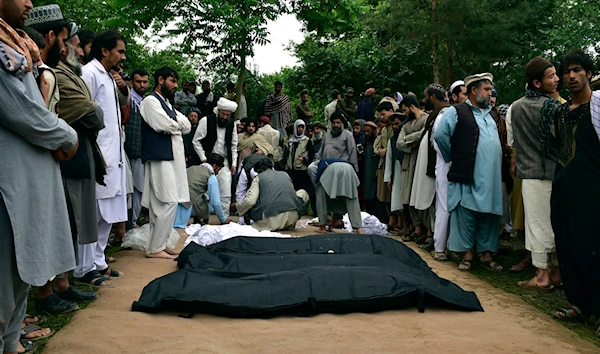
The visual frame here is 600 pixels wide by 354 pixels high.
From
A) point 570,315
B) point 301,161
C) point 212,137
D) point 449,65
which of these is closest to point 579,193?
point 570,315

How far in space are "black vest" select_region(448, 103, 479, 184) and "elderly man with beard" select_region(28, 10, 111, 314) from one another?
3.79 metres

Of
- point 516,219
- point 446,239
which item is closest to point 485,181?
point 516,219

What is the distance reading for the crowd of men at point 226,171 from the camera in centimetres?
289

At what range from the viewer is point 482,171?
258 inches

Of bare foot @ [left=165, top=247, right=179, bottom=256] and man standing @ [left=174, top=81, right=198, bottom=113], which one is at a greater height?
man standing @ [left=174, top=81, right=198, bottom=113]

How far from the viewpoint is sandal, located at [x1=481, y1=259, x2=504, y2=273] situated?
6.47 m

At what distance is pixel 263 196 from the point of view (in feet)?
29.3

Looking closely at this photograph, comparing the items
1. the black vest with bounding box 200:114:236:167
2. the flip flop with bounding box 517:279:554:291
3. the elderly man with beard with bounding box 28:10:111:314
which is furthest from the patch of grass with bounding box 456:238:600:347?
the black vest with bounding box 200:114:236:167

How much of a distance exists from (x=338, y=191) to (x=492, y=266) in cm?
285

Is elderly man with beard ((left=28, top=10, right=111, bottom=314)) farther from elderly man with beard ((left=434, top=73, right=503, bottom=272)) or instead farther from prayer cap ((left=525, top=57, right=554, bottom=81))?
prayer cap ((left=525, top=57, right=554, bottom=81))

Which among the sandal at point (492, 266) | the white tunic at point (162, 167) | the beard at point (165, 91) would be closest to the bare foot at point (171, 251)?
the white tunic at point (162, 167)

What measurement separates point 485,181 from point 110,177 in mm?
3882

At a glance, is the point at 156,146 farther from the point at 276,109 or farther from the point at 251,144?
the point at 276,109

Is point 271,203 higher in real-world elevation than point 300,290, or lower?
higher
